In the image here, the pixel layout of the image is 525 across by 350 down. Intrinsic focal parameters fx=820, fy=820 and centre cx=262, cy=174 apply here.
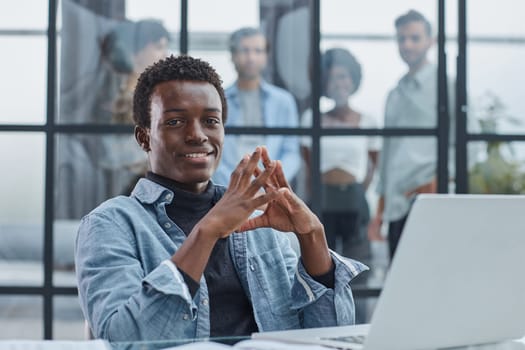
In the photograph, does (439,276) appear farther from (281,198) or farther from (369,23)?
(369,23)

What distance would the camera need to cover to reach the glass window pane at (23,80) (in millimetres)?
3643

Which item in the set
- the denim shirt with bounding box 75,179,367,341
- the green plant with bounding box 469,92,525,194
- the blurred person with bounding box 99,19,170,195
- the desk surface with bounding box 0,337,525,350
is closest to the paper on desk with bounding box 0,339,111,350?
the desk surface with bounding box 0,337,525,350

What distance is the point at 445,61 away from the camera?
12.3ft

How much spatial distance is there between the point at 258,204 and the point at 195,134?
277 millimetres

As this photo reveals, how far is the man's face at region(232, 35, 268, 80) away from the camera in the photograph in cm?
370

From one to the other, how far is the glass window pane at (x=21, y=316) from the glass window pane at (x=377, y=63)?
1577mm

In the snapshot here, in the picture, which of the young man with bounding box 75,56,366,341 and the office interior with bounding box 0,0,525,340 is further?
the office interior with bounding box 0,0,525,340

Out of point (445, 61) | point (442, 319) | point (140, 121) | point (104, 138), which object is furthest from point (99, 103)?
point (442, 319)

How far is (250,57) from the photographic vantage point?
371 centimetres

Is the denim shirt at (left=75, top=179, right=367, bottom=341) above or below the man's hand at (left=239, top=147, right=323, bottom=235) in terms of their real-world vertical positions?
below

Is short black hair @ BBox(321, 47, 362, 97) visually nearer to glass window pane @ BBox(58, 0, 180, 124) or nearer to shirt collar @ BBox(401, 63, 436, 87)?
shirt collar @ BBox(401, 63, 436, 87)

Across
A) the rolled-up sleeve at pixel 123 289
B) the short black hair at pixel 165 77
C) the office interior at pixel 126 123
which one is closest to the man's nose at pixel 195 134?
the short black hair at pixel 165 77

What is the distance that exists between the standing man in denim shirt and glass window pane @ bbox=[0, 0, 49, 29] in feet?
2.78

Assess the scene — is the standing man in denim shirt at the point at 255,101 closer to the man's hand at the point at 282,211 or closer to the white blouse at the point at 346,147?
the white blouse at the point at 346,147
